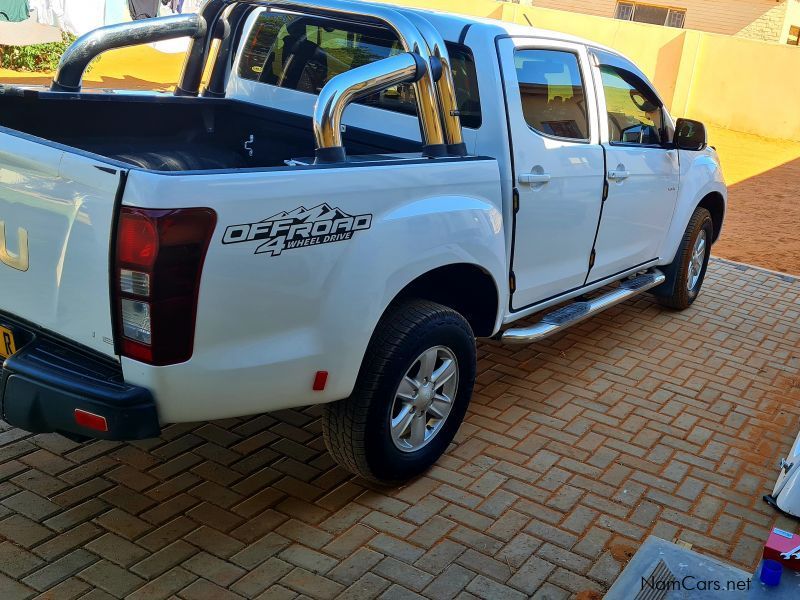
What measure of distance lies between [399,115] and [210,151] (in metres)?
1.05

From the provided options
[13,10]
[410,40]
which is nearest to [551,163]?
[410,40]

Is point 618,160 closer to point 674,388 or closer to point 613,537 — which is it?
point 674,388

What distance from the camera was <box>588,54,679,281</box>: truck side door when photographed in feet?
16.8

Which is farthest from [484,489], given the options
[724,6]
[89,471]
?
[724,6]

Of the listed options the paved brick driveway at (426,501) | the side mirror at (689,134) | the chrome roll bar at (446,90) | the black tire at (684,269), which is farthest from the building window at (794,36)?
the chrome roll bar at (446,90)

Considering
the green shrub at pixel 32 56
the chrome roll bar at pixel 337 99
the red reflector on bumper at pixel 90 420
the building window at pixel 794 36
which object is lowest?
the green shrub at pixel 32 56

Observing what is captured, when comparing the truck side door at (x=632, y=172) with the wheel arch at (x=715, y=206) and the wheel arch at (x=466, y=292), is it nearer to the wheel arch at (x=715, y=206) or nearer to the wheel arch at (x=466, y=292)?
the wheel arch at (x=715, y=206)

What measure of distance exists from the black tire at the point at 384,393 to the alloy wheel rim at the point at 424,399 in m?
0.05

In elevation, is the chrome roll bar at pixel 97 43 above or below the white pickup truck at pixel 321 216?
above

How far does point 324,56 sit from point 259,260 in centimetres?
206

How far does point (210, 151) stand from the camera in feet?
15.3

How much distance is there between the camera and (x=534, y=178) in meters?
4.28

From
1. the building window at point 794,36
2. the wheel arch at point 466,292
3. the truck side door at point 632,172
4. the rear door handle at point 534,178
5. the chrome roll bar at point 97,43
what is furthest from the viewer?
the building window at point 794,36

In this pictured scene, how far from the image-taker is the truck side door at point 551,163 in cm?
426
